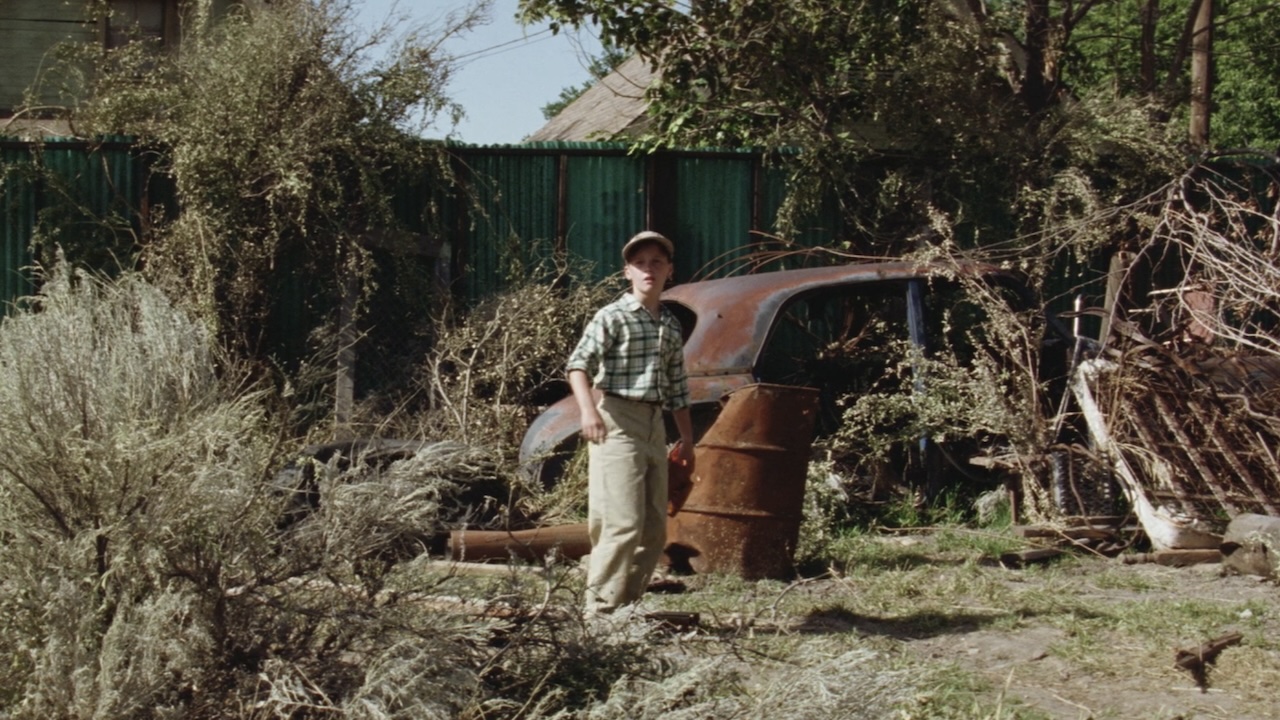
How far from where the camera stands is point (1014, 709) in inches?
193

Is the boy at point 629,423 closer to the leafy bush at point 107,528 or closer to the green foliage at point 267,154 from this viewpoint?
the leafy bush at point 107,528

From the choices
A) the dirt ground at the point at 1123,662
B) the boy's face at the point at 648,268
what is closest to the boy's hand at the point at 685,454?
the boy's face at the point at 648,268

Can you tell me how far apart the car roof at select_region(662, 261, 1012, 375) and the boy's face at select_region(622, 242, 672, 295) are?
2.25 m

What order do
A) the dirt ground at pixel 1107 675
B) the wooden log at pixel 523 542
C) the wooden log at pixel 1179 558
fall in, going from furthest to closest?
the wooden log at pixel 1179 558, the wooden log at pixel 523 542, the dirt ground at pixel 1107 675

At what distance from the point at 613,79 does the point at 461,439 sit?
13.9 m

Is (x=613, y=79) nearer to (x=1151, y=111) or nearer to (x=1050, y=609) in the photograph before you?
(x=1151, y=111)

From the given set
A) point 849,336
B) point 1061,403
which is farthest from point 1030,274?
point 1061,403

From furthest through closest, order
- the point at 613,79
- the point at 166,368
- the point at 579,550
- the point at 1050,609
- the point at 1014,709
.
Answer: the point at 613,79
the point at 579,550
the point at 1050,609
the point at 1014,709
the point at 166,368

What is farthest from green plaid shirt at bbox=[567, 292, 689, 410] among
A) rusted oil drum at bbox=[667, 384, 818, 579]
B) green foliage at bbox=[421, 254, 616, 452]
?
green foliage at bbox=[421, 254, 616, 452]

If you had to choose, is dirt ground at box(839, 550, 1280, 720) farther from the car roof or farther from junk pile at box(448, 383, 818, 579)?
the car roof

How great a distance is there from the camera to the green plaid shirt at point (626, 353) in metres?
5.93

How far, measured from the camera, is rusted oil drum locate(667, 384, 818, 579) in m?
7.05

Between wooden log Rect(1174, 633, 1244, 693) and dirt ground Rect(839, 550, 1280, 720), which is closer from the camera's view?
dirt ground Rect(839, 550, 1280, 720)

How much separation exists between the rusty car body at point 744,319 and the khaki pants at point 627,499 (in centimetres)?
206
